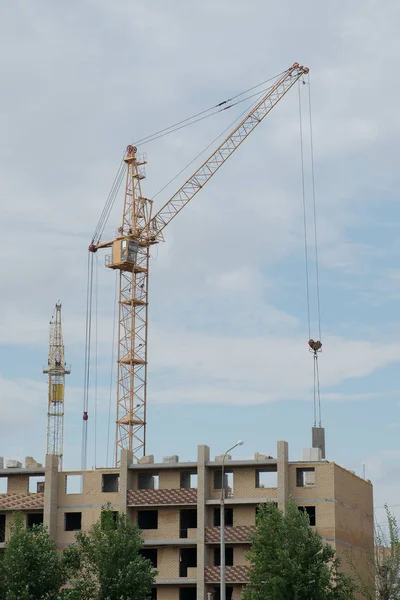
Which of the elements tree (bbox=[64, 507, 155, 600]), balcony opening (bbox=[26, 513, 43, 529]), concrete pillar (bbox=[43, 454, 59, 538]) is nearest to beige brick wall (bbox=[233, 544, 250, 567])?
tree (bbox=[64, 507, 155, 600])

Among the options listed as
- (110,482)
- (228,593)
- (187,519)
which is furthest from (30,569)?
(228,593)

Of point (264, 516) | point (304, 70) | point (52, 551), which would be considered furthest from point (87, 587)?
point (304, 70)

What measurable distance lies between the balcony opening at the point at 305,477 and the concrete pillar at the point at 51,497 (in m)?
20.7

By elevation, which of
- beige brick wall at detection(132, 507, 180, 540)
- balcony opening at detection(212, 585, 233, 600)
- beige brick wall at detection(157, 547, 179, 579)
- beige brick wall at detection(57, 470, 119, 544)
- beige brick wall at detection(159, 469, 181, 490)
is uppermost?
beige brick wall at detection(159, 469, 181, 490)

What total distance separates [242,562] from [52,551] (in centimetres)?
1810

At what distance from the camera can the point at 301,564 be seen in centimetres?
7706

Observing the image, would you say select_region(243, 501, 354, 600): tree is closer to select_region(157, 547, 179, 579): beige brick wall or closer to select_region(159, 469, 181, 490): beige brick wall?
select_region(157, 547, 179, 579): beige brick wall

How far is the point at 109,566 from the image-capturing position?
78688 mm

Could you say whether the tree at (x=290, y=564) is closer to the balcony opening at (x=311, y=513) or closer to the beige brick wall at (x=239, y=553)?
the balcony opening at (x=311, y=513)

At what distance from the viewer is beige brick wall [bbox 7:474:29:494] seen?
98.6 m

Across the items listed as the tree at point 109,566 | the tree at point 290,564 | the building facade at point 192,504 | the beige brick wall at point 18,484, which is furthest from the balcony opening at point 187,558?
the tree at point 290,564

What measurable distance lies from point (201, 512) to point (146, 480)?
24.4 ft

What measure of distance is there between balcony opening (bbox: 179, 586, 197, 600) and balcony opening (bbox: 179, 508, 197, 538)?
15.6 ft

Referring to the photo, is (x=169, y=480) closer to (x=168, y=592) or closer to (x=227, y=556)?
(x=227, y=556)
